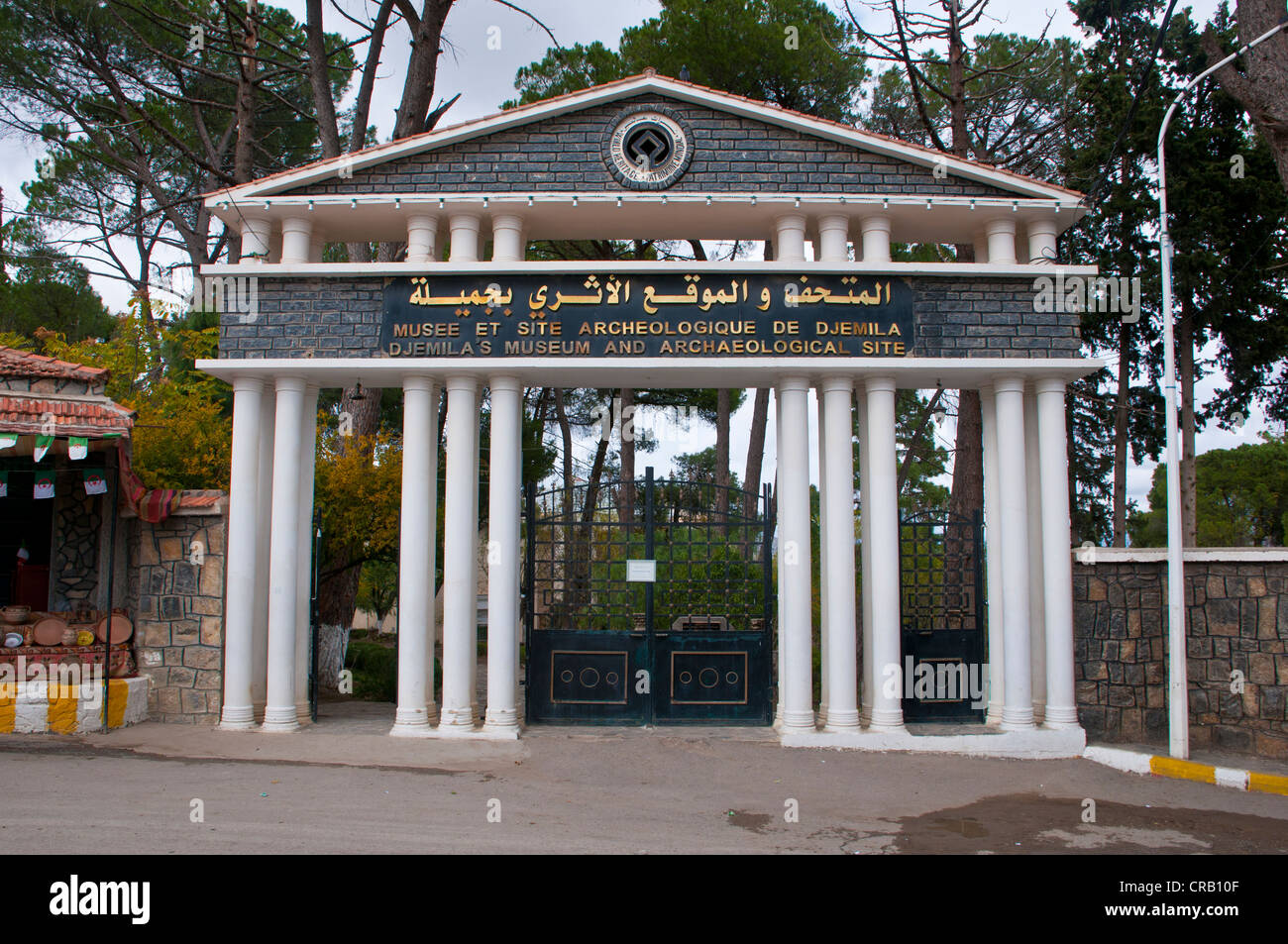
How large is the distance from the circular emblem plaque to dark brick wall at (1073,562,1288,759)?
6.58 meters

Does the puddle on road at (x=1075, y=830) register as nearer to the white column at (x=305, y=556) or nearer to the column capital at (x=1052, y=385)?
the column capital at (x=1052, y=385)

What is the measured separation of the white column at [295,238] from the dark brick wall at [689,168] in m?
0.38

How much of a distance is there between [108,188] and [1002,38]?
22.1 m

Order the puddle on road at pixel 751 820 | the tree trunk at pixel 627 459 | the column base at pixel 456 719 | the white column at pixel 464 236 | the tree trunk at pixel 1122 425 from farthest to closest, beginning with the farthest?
the tree trunk at pixel 627 459 → the tree trunk at pixel 1122 425 → the white column at pixel 464 236 → the column base at pixel 456 719 → the puddle on road at pixel 751 820

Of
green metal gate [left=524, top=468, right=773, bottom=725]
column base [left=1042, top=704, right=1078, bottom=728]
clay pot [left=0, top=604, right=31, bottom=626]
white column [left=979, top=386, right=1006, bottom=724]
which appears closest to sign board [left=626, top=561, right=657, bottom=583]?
green metal gate [left=524, top=468, right=773, bottom=725]

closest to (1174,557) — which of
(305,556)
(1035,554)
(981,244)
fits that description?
(1035,554)

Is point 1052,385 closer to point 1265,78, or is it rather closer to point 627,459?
point 1265,78

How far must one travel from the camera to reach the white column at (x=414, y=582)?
10.6 m

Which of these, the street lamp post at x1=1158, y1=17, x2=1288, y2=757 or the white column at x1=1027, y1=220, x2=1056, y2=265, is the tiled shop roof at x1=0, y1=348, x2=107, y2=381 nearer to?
the white column at x1=1027, y1=220, x2=1056, y2=265

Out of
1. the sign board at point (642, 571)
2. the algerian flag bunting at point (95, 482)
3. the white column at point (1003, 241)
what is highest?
the white column at point (1003, 241)

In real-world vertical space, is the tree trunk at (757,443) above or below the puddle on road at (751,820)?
above

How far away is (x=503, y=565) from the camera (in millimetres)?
10695

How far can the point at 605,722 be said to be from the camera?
11.2m

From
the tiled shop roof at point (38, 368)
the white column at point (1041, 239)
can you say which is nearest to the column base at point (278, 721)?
the tiled shop roof at point (38, 368)
